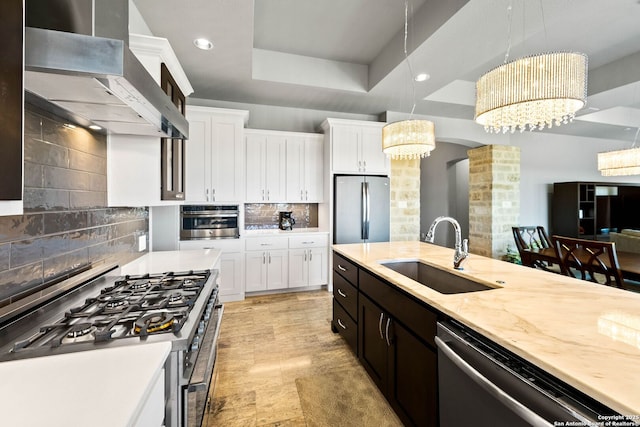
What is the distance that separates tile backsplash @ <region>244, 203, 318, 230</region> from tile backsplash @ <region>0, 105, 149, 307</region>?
236 centimetres

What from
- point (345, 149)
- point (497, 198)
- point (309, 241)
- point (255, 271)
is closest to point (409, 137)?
point (345, 149)

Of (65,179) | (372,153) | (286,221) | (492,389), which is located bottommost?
(492,389)

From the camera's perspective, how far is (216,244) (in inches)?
140

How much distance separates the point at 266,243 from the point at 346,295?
5.77 ft

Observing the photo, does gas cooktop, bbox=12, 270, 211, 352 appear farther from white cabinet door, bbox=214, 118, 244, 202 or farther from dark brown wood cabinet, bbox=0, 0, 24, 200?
white cabinet door, bbox=214, 118, 244, 202

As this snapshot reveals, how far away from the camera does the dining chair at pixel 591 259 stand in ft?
7.97

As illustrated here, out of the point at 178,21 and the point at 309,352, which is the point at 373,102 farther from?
the point at 309,352

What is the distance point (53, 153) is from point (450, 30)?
3069 mm

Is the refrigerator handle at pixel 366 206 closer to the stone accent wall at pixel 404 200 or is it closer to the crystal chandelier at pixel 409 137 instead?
the stone accent wall at pixel 404 200

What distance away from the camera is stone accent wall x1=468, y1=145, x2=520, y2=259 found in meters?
4.98

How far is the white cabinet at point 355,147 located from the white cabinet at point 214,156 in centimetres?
134

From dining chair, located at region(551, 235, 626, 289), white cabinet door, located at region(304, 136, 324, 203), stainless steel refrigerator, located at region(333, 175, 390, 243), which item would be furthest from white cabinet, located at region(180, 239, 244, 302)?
dining chair, located at region(551, 235, 626, 289)

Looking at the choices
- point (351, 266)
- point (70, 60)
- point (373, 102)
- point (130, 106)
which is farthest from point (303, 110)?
point (70, 60)

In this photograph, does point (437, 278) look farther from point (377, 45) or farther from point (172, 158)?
point (377, 45)
